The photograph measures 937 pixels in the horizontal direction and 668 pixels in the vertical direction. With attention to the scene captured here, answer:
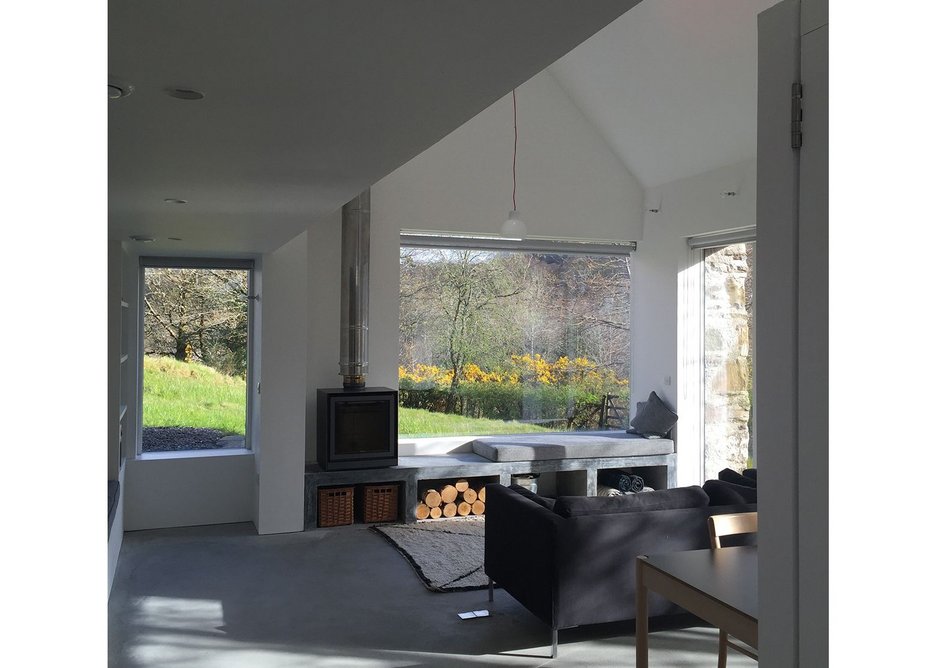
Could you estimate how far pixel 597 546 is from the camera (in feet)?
13.3

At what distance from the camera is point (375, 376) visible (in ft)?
23.9

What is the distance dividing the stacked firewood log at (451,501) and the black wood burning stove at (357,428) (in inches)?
18.0

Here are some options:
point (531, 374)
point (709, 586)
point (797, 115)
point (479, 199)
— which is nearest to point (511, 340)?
point (531, 374)

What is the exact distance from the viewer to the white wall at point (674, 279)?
691 cm

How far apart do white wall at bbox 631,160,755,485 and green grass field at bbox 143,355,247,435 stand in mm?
3949

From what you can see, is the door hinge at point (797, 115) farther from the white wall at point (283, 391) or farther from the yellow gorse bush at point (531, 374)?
the yellow gorse bush at point (531, 374)

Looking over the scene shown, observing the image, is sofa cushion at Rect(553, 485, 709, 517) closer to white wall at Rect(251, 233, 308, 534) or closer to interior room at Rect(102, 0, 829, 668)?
interior room at Rect(102, 0, 829, 668)

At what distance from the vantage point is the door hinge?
1248 millimetres

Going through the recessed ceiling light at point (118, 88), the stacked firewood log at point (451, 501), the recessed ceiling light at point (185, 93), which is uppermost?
the recessed ceiling light at point (185, 93)

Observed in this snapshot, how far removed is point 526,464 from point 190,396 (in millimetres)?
2992

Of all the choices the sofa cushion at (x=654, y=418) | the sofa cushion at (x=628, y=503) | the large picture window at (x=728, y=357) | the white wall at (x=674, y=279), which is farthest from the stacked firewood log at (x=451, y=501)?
the sofa cushion at (x=628, y=503)

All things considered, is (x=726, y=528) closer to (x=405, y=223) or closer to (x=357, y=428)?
(x=357, y=428)

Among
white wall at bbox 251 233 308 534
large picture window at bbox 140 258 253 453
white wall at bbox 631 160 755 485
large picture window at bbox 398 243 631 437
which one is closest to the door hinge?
white wall at bbox 251 233 308 534
